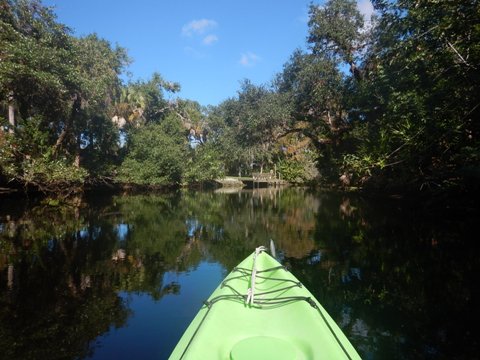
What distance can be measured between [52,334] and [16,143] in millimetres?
15161

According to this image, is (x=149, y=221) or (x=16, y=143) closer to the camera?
(x=149, y=221)

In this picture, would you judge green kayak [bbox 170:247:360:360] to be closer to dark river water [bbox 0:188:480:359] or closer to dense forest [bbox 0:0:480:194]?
dark river water [bbox 0:188:480:359]

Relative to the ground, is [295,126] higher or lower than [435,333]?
higher

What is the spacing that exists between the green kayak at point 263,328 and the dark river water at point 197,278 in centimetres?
100

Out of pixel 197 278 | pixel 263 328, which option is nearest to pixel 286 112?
pixel 197 278

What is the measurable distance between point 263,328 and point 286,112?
103 feet

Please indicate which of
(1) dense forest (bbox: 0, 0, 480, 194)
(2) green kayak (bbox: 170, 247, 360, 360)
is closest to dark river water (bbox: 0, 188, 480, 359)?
(2) green kayak (bbox: 170, 247, 360, 360)

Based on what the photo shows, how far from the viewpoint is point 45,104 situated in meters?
18.5

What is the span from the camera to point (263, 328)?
314 cm

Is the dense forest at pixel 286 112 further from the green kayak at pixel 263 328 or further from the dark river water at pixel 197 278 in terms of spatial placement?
the green kayak at pixel 263 328

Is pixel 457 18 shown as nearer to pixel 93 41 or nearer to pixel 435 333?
pixel 435 333

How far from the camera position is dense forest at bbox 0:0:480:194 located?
9.52 metres

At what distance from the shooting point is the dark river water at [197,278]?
3977 millimetres

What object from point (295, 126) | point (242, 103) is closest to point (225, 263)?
point (295, 126)
